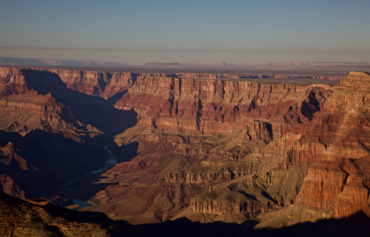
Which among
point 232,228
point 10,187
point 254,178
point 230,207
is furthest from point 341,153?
point 10,187

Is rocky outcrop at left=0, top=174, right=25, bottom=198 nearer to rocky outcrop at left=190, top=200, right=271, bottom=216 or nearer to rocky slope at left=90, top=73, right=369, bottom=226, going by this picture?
rocky slope at left=90, top=73, right=369, bottom=226

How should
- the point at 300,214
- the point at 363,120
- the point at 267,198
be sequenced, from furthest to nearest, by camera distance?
1. the point at 267,198
2. the point at 363,120
3. the point at 300,214

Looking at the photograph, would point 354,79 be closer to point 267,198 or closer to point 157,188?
point 267,198

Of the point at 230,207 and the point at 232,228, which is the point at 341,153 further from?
the point at 232,228

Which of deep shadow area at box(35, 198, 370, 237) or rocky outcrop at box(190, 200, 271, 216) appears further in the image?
rocky outcrop at box(190, 200, 271, 216)

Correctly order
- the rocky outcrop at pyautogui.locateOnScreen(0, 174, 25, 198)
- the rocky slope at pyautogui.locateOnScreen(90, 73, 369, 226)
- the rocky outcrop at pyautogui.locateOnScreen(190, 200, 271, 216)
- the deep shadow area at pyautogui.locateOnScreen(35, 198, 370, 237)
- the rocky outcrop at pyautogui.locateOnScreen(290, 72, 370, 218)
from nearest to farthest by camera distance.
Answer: the deep shadow area at pyautogui.locateOnScreen(35, 198, 370, 237)
the rocky outcrop at pyautogui.locateOnScreen(290, 72, 370, 218)
the rocky slope at pyautogui.locateOnScreen(90, 73, 369, 226)
the rocky outcrop at pyautogui.locateOnScreen(190, 200, 271, 216)
the rocky outcrop at pyautogui.locateOnScreen(0, 174, 25, 198)

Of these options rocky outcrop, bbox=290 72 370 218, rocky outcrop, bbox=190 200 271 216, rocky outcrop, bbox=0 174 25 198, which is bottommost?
rocky outcrop, bbox=0 174 25 198

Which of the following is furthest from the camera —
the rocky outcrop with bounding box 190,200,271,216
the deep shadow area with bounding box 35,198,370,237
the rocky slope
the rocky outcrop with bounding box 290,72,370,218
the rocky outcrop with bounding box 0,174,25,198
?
the rocky outcrop with bounding box 0,174,25,198

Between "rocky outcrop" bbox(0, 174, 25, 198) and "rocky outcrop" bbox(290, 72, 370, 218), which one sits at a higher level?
"rocky outcrop" bbox(290, 72, 370, 218)

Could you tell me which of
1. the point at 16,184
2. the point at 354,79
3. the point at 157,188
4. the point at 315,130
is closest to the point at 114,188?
the point at 157,188

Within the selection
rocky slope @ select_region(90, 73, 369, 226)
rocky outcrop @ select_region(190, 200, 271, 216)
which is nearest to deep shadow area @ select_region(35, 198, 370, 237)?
rocky slope @ select_region(90, 73, 369, 226)

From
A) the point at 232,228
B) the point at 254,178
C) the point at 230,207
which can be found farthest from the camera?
the point at 254,178
